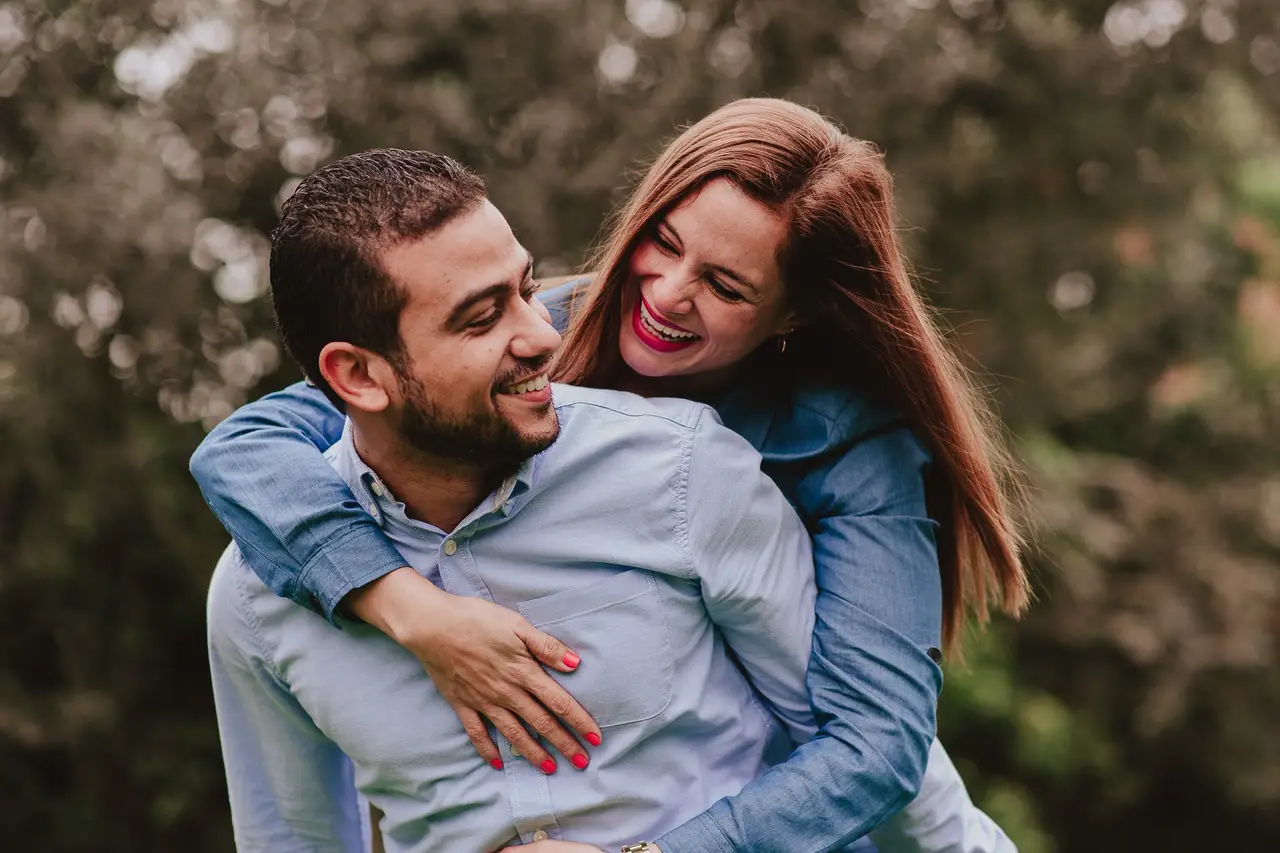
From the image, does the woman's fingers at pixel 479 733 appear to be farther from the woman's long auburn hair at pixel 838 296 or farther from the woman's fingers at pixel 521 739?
the woman's long auburn hair at pixel 838 296

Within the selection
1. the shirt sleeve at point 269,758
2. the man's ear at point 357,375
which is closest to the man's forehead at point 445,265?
the man's ear at point 357,375

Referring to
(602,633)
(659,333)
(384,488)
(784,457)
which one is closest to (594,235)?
(659,333)

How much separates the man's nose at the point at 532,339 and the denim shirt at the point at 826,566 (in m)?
0.36

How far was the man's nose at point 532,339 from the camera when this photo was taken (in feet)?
6.17

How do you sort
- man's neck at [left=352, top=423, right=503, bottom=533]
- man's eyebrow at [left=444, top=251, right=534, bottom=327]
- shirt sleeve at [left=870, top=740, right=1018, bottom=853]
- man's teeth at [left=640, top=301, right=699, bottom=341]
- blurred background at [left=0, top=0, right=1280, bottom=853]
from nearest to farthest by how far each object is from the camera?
man's eyebrow at [left=444, top=251, right=534, bottom=327]
man's neck at [left=352, top=423, right=503, bottom=533]
shirt sleeve at [left=870, top=740, right=1018, bottom=853]
man's teeth at [left=640, top=301, right=699, bottom=341]
blurred background at [left=0, top=0, right=1280, bottom=853]

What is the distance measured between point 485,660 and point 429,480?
294mm

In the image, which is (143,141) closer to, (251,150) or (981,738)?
(251,150)

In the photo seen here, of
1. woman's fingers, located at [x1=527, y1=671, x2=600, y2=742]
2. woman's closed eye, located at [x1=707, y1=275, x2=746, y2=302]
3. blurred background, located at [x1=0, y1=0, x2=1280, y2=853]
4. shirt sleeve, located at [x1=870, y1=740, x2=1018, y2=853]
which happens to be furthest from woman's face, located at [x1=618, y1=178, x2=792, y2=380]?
blurred background, located at [x1=0, y1=0, x2=1280, y2=853]

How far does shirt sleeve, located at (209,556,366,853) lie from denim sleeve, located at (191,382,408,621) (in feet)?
0.42

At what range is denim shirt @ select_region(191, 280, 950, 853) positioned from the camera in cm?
190

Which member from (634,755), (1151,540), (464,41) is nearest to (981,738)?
(1151,540)

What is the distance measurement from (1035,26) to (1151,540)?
3.07m

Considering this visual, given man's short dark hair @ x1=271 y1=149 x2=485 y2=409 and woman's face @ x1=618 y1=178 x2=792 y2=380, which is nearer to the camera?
man's short dark hair @ x1=271 y1=149 x2=485 y2=409

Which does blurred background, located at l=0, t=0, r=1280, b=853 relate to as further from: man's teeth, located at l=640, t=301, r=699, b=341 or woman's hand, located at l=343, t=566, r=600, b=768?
woman's hand, located at l=343, t=566, r=600, b=768
